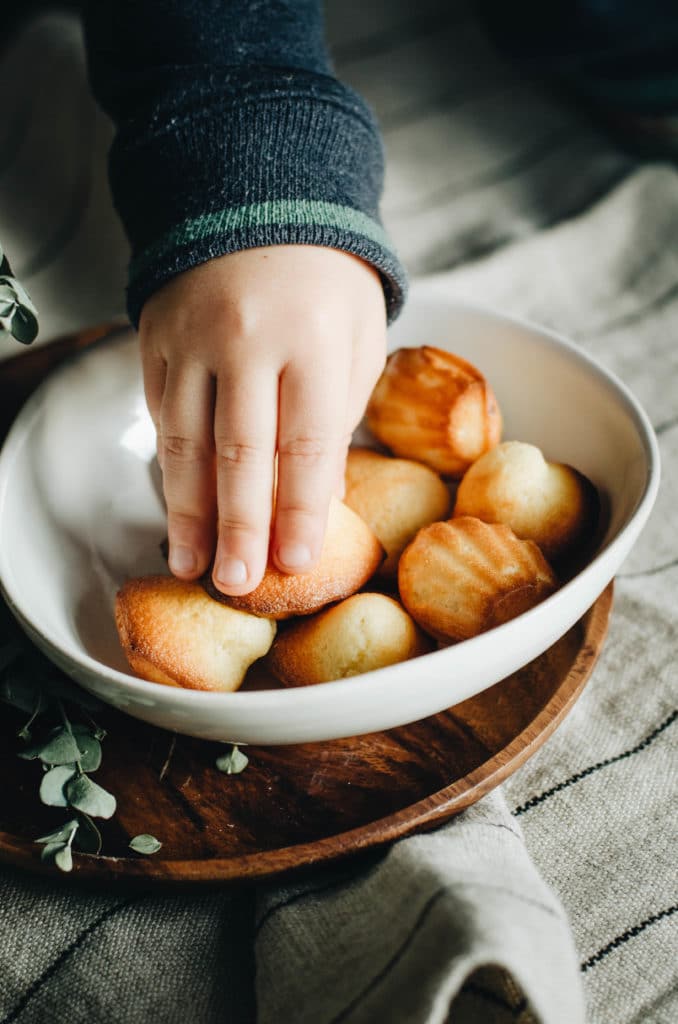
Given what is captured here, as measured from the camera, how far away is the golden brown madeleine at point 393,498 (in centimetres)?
49

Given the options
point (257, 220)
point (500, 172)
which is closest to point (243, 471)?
point (257, 220)

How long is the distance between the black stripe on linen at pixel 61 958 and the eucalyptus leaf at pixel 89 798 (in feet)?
0.15

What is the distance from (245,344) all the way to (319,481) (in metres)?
0.08

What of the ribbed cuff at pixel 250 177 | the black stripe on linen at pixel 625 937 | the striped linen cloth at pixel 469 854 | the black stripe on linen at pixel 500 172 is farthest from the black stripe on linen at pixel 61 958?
the black stripe on linen at pixel 500 172

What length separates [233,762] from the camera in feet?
1.35

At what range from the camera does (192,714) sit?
0.36 metres

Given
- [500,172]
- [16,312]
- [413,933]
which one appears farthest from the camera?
[500,172]

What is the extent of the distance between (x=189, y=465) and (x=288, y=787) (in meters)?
0.17

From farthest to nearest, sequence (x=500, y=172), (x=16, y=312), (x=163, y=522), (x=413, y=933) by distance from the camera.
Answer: (x=500, y=172) < (x=163, y=522) < (x=16, y=312) < (x=413, y=933)

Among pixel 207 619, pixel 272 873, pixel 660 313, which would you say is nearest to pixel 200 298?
pixel 207 619

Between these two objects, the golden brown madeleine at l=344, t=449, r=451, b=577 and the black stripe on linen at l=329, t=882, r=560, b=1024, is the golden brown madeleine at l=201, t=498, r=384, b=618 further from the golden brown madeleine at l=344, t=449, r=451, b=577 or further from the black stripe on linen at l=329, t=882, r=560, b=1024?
the black stripe on linen at l=329, t=882, r=560, b=1024

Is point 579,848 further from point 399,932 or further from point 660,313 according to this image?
point 660,313

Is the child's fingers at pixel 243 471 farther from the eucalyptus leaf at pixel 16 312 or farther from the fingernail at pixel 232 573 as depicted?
the eucalyptus leaf at pixel 16 312

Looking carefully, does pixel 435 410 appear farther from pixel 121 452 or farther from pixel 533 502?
pixel 121 452
